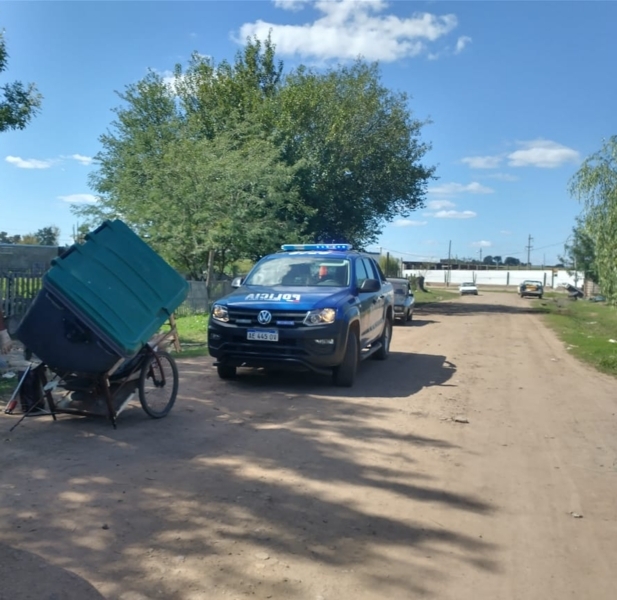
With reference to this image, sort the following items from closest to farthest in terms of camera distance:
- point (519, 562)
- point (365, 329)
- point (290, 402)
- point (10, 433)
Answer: point (519, 562) < point (10, 433) < point (290, 402) < point (365, 329)

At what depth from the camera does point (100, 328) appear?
248 inches

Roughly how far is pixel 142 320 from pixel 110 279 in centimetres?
51

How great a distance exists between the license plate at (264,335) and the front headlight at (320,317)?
43 centimetres

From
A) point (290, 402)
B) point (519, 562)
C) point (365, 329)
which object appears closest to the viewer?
point (519, 562)

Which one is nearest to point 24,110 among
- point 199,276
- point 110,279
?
point 110,279

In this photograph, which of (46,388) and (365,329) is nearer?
(46,388)

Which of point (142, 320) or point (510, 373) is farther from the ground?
point (142, 320)

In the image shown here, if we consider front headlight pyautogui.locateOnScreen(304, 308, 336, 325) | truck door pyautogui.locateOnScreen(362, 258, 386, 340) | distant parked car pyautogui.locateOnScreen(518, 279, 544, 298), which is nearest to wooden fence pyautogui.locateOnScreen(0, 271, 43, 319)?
truck door pyautogui.locateOnScreen(362, 258, 386, 340)

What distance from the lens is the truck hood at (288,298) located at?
909cm

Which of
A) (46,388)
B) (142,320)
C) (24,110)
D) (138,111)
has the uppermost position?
(138,111)

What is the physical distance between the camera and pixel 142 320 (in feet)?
22.2

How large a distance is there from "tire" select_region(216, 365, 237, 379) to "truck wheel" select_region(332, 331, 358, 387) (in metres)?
1.47

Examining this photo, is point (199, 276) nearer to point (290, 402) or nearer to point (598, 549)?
point (290, 402)

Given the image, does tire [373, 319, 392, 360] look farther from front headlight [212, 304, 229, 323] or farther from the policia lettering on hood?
front headlight [212, 304, 229, 323]
